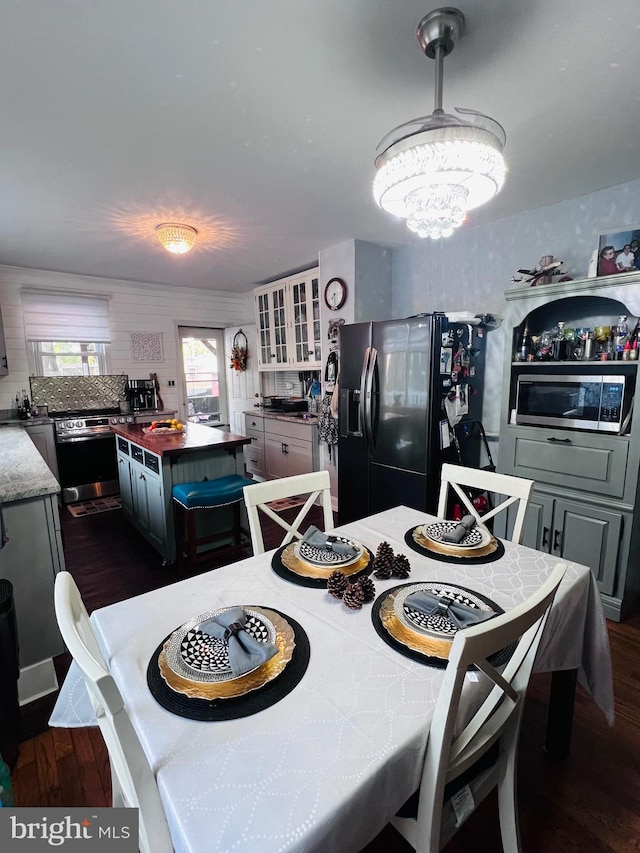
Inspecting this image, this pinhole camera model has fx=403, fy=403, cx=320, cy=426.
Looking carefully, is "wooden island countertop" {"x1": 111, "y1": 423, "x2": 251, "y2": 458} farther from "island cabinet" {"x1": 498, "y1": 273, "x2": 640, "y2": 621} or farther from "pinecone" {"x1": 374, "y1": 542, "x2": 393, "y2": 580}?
"island cabinet" {"x1": 498, "y1": 273, "x2": 640, "y2": 621}

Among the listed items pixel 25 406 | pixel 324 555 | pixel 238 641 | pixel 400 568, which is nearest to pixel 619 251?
pixel 400 568

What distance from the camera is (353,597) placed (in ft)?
3.74

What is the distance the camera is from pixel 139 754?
66 centimetres

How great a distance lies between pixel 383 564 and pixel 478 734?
0.49 meters

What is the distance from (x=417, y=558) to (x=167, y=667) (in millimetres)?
890

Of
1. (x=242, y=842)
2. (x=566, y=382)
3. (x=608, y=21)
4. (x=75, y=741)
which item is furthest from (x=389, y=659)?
(x=566, y=382)

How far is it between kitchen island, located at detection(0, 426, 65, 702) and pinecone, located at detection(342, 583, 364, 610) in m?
1.45

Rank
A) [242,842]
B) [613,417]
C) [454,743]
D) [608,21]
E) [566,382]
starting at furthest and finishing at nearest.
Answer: [566,382] → [613,417] → [608,21] → [454,743] → [242,842]

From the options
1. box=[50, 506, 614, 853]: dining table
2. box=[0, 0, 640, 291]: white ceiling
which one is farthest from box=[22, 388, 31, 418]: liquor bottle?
box=[50, 506, 614, 853]: dining table

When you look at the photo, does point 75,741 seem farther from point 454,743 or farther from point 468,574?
point 468,574

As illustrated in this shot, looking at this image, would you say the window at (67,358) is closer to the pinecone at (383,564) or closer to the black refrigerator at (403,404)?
the black refrigerator at (403,404)

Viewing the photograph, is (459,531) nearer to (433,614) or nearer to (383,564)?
(383,564)

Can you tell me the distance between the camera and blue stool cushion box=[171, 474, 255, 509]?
2.58 m

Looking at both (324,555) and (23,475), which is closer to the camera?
(324,555)
